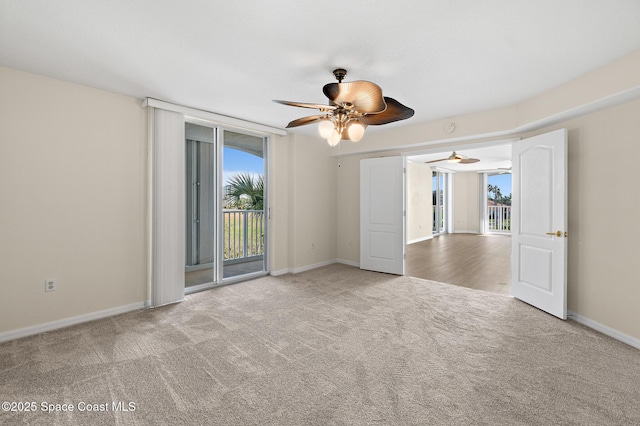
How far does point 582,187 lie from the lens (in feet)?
10.2

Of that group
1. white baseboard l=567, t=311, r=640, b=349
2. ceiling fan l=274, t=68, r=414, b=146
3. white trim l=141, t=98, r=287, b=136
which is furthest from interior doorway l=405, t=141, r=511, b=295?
white trim l=141, t=98, r=287, b=136

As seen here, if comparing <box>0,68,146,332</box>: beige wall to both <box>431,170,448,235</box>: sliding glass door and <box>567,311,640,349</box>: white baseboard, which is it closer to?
<box>567,311,640,349</box>: white baseboard

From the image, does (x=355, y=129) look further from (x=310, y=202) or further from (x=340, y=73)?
(x=310, y=202)

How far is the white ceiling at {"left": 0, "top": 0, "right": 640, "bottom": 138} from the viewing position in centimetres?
186

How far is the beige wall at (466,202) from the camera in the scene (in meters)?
10.8

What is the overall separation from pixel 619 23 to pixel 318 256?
4720 millimetres

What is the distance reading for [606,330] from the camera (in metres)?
2.81

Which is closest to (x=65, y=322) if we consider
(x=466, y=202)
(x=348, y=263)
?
(x=348, y=263)

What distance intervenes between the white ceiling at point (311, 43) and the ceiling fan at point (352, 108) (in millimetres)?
395

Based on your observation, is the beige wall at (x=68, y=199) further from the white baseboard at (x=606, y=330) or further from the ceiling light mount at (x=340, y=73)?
the white baseboard at (x=606, y=330)

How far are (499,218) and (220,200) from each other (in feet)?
34.5

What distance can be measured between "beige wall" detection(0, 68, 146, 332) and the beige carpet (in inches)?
14.7

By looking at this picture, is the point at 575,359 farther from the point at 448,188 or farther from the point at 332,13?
the point at 448,188

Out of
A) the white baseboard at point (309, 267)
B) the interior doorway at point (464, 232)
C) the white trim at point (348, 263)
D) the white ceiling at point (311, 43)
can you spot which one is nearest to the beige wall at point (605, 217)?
the white ceiling at point (311, 43)
